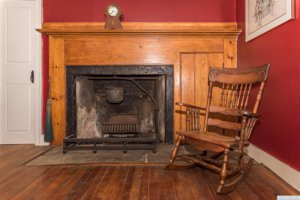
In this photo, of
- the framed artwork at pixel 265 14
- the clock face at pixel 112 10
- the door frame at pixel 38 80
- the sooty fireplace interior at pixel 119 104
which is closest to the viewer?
the framed artwork at pixel 265 14

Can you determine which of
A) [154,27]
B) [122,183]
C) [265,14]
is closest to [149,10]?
[154,27]

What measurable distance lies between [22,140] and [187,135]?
7.89 feet

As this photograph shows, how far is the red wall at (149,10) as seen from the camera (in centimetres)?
329

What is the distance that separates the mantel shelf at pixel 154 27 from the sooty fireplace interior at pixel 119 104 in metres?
0.42

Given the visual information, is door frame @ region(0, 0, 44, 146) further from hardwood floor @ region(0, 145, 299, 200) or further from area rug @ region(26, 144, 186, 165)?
hardwood floor @ region(0, 145, 299, 200)

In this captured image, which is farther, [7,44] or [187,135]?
[7,44]

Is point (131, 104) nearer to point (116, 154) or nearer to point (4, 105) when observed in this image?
point (116, 154)

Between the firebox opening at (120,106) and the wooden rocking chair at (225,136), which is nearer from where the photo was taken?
the wooden rocking chair at (225,136)

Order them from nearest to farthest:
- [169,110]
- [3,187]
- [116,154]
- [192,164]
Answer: [3,187]
[192,164]
[116,154]
[169,110]

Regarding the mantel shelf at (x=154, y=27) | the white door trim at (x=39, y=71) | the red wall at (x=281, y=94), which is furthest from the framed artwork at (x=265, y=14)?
the white door trim at (x=39, y=71)

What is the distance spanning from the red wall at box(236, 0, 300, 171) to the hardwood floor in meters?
0.26

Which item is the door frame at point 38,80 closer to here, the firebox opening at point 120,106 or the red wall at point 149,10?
the red wall at point 149,10

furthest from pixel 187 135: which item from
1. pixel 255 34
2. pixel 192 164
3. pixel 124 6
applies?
pixel 124 6

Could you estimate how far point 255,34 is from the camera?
104 inches
